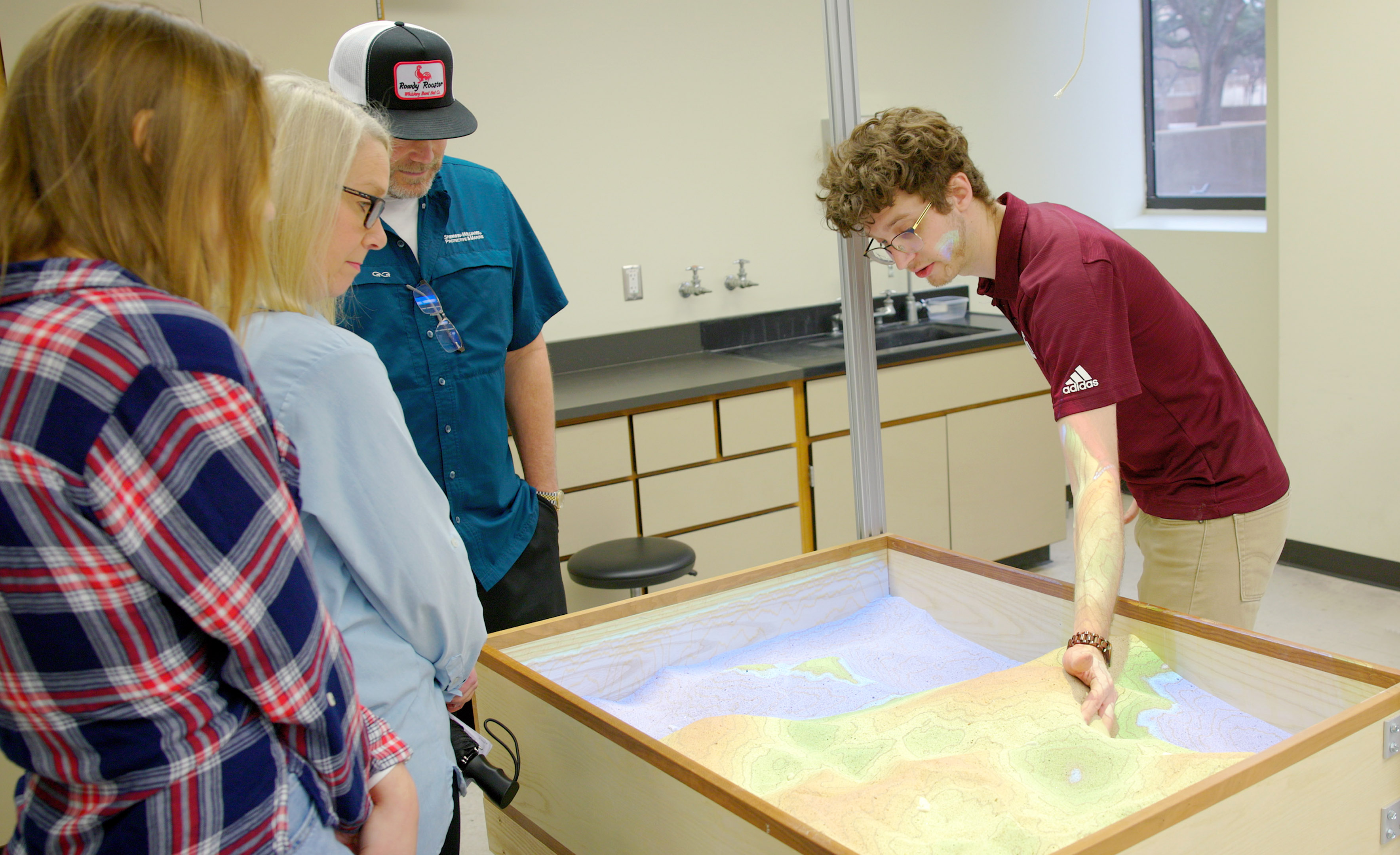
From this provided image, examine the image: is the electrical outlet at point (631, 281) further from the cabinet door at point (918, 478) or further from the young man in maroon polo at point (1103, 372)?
the young man in maroon polo at point (1103, 372)

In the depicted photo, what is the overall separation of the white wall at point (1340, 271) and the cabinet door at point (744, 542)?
70.1 inches

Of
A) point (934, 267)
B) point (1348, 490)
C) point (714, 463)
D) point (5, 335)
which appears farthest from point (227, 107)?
point (1348, 490)

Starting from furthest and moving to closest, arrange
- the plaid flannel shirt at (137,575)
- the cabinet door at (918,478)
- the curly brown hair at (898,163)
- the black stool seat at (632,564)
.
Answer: the cabinet door at (918,478), the black stool seat at (632,564), the curly brown hair at (898,163), the plaid flannel shirt at (137,575)

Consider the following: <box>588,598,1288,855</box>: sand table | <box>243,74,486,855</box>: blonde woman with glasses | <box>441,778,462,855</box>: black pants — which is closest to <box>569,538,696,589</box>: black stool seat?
<box>588,598,1288,855</box>: sand table

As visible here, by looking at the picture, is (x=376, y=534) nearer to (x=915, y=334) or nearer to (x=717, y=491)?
(x=717, y=491)

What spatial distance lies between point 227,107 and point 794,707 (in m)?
1.08

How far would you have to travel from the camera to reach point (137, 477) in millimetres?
635

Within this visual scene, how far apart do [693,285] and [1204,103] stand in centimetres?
242

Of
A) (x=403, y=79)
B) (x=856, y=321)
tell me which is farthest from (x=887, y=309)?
(x=403, y=79)

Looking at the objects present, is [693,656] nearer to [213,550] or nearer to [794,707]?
[794,707]

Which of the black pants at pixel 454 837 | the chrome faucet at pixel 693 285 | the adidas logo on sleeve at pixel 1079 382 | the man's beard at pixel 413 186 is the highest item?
the man's beard at pixel 413 186

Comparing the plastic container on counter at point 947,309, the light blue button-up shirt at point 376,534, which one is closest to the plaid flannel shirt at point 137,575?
the light blue button-up shirt at point 376,534

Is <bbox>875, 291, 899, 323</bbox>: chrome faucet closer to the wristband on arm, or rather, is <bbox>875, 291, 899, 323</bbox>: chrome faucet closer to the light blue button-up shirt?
the wristband on arm

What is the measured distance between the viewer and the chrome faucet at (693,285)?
3736 mm
